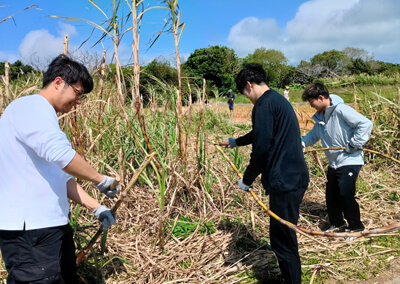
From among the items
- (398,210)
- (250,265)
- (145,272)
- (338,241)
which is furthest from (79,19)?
(398,210)

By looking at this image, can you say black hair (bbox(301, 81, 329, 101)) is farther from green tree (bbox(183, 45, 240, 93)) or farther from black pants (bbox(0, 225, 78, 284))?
green tree (bbox(183, 45, 240, 93))

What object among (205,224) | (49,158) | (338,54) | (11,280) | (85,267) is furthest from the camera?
(338,54)

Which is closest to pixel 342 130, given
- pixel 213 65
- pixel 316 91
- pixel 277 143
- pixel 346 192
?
pixel 316 91

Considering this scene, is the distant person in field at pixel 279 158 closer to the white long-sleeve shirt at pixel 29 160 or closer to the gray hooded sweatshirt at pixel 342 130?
the gray hooded sweatshirt at pixel 342 130

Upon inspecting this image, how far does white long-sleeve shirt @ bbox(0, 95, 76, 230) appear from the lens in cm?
126

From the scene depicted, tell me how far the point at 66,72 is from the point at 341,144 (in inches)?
97.9

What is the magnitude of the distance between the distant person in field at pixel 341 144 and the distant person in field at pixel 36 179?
7.59 feet

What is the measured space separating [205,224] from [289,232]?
1.01m

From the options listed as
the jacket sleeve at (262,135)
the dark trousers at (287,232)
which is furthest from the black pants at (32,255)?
the dark trousers at (287,232)

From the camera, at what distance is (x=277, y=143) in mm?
1950

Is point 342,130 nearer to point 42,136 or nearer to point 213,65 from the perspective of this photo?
point 42,136

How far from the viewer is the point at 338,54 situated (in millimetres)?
52562

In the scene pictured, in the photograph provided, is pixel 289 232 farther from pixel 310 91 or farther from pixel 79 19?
pixel 79 19

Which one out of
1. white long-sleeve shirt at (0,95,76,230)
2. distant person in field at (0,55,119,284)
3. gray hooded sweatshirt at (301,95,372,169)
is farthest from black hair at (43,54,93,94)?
gray hooded sweatshirt at (301,95,372,169)
